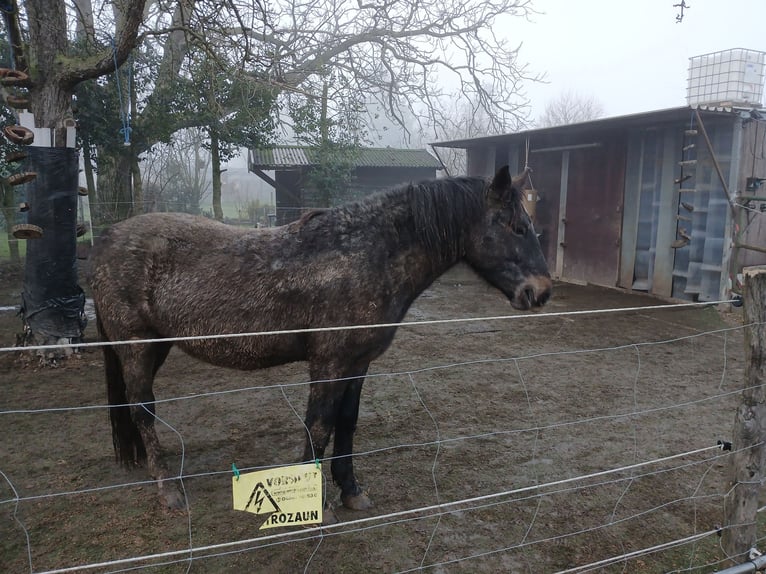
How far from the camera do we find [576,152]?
Answer: 381 inches

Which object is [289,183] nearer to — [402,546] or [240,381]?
[240,381]

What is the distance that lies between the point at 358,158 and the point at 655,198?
25.0 feet

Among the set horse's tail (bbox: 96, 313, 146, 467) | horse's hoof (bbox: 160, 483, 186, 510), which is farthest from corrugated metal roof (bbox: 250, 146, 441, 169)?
horse's hoof (bbox: 160, 483, 186, 510)

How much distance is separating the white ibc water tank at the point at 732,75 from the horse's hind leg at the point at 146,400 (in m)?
9.10

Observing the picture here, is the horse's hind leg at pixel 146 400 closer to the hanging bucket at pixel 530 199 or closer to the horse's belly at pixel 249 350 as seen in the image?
the horse's belly at pixel 249 350

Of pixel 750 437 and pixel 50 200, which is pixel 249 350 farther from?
pixel 50 200

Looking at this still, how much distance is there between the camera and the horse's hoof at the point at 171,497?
2557 mm

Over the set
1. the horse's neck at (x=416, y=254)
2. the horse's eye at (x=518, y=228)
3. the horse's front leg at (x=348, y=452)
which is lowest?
the horse's front leg at (x=348, y=452)

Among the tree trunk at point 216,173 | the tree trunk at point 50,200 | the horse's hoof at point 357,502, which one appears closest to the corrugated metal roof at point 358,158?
the tree trunk at point 216,173

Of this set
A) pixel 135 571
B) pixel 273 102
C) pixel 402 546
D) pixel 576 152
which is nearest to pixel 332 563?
pixel 402 546

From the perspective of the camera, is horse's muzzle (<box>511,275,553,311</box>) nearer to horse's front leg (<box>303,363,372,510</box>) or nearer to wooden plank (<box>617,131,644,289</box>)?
horse's front leg (<box>303,363,372,510</box>)

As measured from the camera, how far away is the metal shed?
23.2ft

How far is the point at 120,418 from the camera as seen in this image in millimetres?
2832

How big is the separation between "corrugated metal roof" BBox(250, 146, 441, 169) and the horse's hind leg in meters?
10.6
